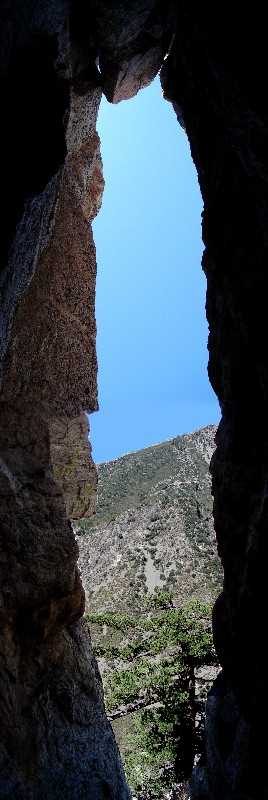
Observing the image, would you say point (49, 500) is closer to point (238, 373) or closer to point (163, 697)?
point (238, 373)

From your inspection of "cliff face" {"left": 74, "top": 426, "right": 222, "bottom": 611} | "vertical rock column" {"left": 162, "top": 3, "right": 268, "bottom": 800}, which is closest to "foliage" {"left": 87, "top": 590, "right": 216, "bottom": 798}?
"vertical rock column" {"left": 162, "top": 3, "right": 268, "bottom": 800}

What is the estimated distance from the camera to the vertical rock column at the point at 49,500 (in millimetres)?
4867

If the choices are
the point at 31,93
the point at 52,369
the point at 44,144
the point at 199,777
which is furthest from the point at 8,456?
the point at 31,93

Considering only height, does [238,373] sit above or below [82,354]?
below

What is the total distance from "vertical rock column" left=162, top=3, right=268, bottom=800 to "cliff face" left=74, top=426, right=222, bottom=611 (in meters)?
17.8

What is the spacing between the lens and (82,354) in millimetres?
9422

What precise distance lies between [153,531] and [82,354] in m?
25.2

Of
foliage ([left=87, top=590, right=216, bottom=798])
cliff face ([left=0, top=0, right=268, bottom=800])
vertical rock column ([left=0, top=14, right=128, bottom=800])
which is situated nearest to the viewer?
cliff face ([left=0, top=0, right=268, bottom=800])

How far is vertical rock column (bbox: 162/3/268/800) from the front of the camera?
360 centimetres

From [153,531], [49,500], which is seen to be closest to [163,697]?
[49,500]

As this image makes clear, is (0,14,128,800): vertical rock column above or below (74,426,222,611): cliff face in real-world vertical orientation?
below

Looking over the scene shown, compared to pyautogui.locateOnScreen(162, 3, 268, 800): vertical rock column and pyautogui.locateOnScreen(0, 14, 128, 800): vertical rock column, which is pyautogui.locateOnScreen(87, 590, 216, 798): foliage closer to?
pyautogui.locateOnScreen(0, 14, 128, 800): vertical rock column

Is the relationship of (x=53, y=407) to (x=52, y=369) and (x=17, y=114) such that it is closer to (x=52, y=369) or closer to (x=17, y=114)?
(x=52, y=369)

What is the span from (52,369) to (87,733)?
5.30 m
